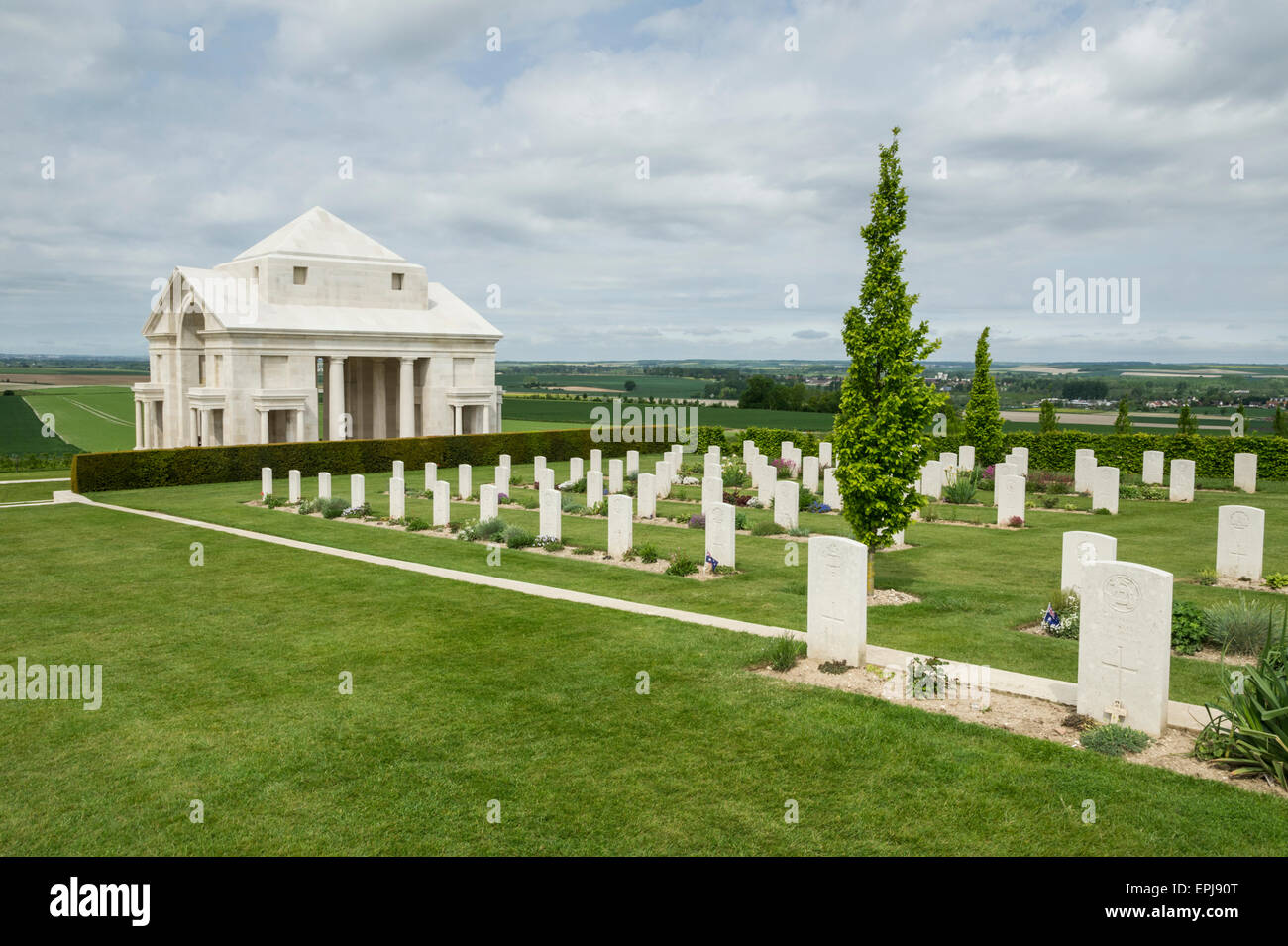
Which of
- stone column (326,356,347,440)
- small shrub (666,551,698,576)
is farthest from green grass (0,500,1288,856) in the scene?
stone column (326,356,347,440)

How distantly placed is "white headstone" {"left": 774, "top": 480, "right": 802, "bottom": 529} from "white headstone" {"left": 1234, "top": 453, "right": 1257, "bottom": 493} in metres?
15.8

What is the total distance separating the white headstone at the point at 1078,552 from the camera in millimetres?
11288

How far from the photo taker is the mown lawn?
10805 millimetres

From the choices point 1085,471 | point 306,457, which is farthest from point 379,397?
point 1085,471

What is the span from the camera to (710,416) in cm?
7638

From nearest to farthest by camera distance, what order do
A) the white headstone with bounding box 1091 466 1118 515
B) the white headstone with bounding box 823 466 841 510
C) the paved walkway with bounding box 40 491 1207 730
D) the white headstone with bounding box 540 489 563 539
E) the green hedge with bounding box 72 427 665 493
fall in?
1. the paved walkway with bounding box 40 491 1207 730
2. the white headstone with bounding box 540 489 563 539
3. the white headstone with bounding box 1091 466 1118 515
4. the white headstone with bounding box 823 466 841 510
5. the green hedge with bounding box 72 427 665 493

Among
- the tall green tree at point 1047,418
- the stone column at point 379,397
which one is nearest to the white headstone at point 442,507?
the tall green tree at point 1047,418

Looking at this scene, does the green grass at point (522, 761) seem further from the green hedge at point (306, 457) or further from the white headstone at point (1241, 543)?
the green hedge at point (306, 457)

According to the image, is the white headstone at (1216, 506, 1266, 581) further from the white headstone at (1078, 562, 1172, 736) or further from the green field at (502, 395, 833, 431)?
the green field at (502, 395, 833, 431)

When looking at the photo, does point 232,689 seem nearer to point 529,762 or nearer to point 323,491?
point 529,762

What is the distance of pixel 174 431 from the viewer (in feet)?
145

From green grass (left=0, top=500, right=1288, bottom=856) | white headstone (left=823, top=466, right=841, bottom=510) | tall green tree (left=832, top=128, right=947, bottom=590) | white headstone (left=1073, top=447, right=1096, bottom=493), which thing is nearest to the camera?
green grass (left=0, top=500, right=1288, bottom=856)

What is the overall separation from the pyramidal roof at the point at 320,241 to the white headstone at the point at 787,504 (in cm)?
3131

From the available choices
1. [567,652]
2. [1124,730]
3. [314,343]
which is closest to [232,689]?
[567,652]
